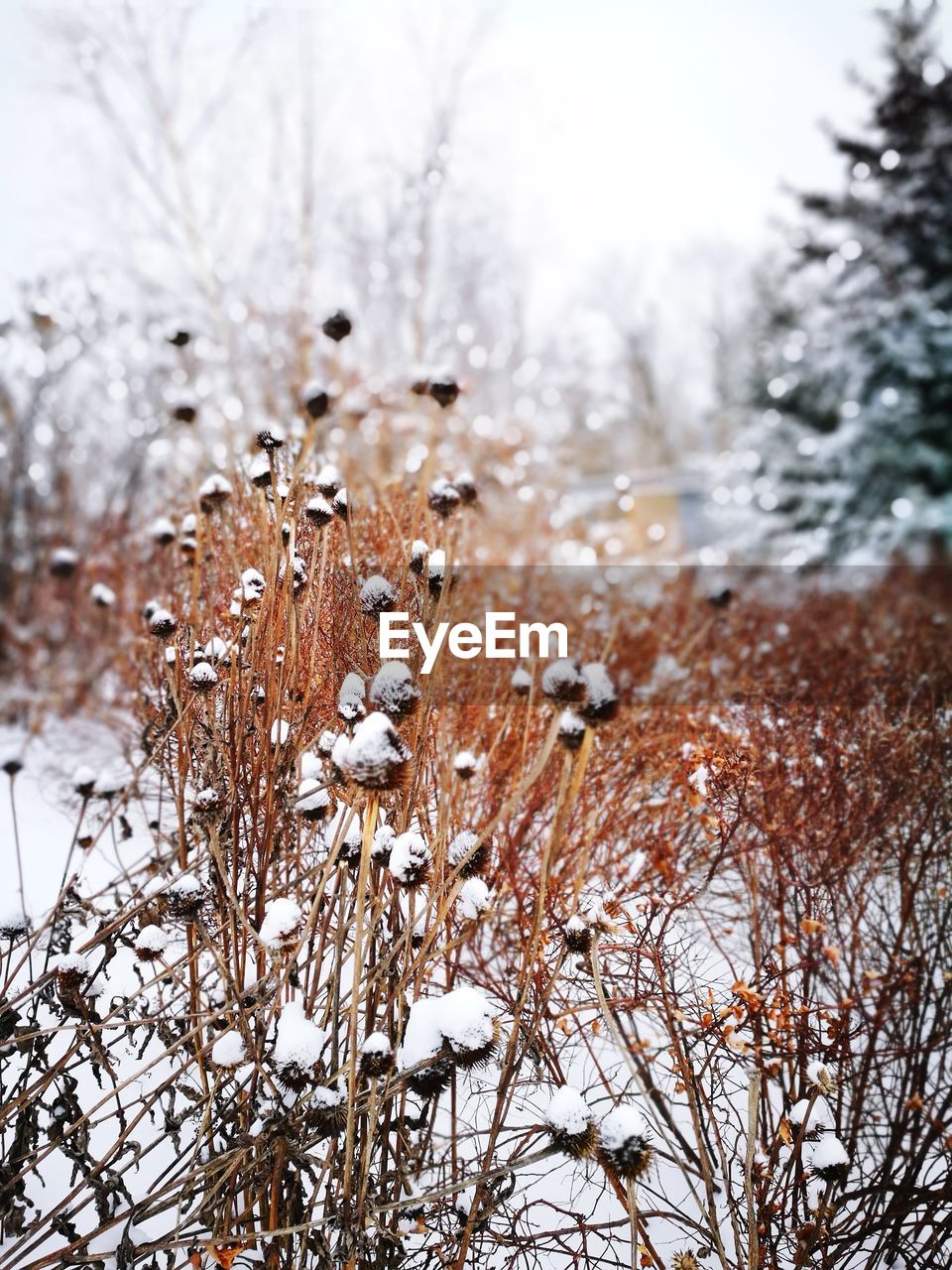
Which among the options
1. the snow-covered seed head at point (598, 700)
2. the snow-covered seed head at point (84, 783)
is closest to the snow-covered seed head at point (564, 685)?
the snow-covered seed head at point (598, 700)

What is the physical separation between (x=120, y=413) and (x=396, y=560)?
28.4ft

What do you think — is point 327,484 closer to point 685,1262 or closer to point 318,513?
point 318,513

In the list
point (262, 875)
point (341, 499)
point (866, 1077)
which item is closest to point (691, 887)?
point (866, 1077)

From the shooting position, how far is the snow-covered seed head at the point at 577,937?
1.59m

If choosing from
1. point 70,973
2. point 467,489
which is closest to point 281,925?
point 70,973

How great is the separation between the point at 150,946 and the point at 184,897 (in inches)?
7.8

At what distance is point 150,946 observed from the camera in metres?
1.67

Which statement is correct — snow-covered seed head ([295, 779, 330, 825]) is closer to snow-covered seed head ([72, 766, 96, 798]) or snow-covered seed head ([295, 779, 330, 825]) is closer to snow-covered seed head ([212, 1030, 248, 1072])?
snow-covered seed head ([212, 1030, 248, 1072])

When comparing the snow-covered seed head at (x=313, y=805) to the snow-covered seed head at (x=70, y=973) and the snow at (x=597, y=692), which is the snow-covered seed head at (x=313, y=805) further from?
the snow at (x=597, y=692)

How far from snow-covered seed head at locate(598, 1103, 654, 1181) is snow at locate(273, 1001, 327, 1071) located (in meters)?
0.54

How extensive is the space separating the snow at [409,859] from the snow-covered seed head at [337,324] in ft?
5.52

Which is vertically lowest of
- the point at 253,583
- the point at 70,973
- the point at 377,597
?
the point at 70,973

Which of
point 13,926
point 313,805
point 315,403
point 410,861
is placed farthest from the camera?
point 315,403

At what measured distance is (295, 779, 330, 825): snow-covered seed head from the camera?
176 centimetres
